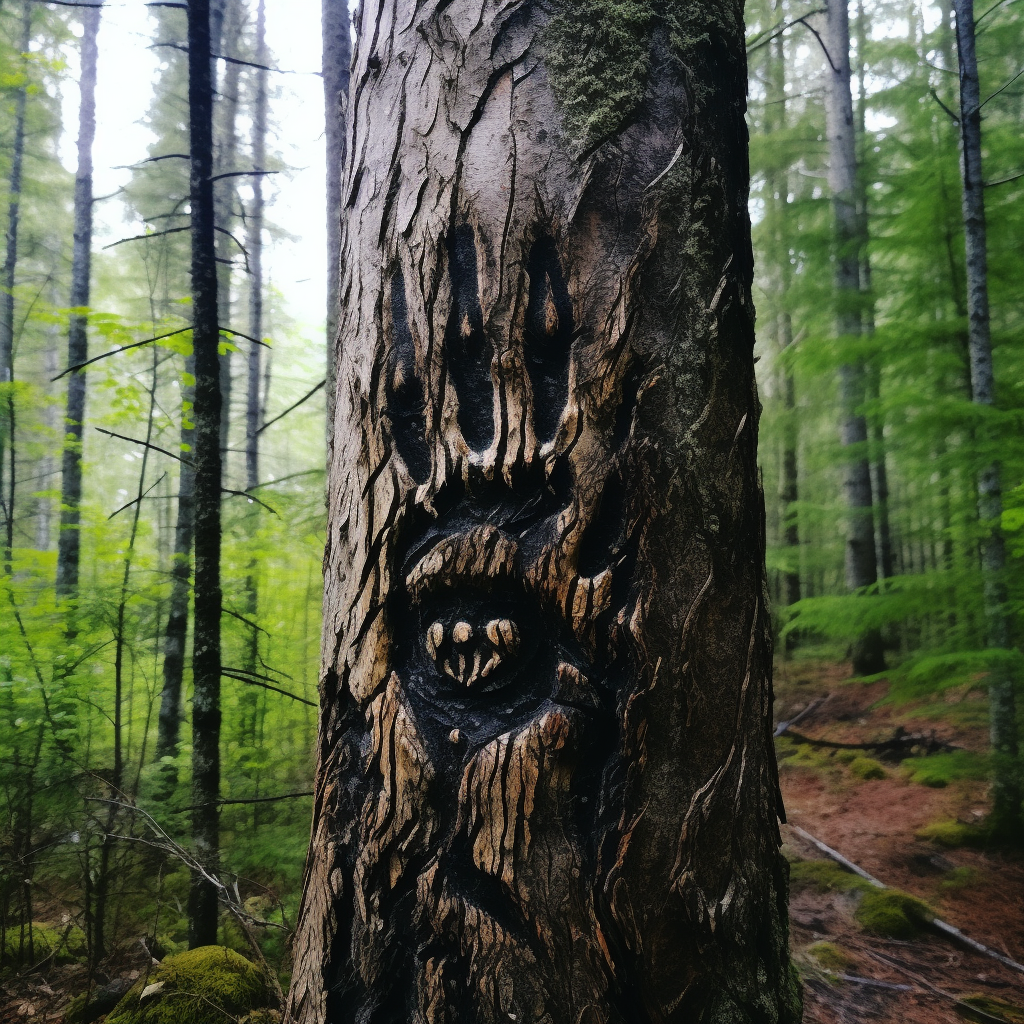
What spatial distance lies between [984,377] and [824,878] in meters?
4.04

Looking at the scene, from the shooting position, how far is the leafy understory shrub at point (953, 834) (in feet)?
16.8

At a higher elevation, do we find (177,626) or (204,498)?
(204,498)

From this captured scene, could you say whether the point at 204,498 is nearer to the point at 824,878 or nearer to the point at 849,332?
the point at 824,878

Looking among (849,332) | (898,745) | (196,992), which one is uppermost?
(849,332)

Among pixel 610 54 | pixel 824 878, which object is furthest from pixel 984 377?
pixel 610 54

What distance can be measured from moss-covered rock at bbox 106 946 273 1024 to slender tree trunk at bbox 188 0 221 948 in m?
0.28

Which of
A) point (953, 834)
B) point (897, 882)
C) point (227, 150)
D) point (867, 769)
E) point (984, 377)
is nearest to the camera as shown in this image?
point (897, 882)

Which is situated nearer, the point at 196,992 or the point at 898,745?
the point at 196,992

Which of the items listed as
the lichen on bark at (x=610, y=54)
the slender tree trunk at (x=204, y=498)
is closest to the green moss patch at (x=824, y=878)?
the slender tree trunk at (x=204, y=498)

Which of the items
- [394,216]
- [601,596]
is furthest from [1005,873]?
[394,216]

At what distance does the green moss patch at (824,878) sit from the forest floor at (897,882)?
0.04ft

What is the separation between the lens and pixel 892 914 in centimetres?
417

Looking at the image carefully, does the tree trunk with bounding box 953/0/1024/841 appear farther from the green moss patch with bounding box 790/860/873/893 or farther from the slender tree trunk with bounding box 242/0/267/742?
the slender tree trunk with bounding box 242/0/267/742

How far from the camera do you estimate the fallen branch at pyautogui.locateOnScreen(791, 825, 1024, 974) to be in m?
3.76
